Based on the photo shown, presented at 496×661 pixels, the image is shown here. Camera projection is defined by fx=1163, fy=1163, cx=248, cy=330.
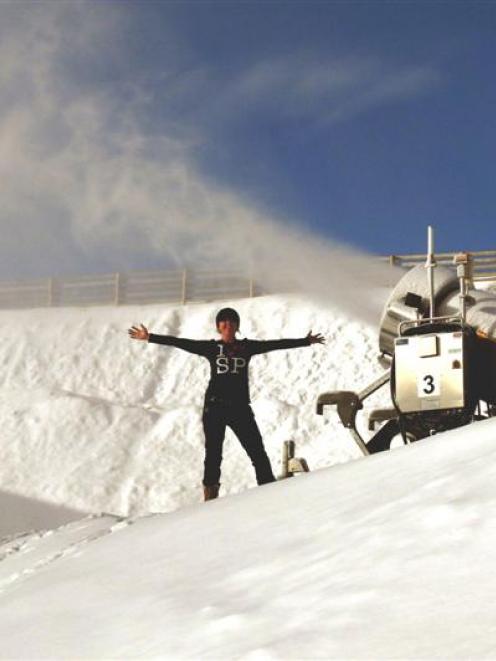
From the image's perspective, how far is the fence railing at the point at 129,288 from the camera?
107ft

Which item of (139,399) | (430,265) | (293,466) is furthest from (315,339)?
(139,399)

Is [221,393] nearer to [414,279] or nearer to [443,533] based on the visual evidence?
[414,279]

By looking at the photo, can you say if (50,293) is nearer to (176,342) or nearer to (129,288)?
(129,288)

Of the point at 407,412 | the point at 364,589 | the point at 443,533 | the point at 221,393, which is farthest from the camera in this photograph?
the point at 407,412

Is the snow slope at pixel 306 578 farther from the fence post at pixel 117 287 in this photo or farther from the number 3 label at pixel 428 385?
the fence post at pixel 117 287

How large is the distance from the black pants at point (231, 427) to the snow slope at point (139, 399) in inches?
559

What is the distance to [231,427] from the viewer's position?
27.7ft

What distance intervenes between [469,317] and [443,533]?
6.32m

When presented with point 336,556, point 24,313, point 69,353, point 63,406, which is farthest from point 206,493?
point 24,313

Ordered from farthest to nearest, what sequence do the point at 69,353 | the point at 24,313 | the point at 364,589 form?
the point at 24,313 → the point at 69,353 → the point at 364,589

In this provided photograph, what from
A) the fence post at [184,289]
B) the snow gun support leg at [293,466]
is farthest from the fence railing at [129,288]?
the snow gun support leg at [293,466]

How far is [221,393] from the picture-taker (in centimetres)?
842

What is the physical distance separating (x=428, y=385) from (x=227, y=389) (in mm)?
1941

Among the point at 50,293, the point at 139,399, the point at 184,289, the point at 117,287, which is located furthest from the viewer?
the point at 50,293
